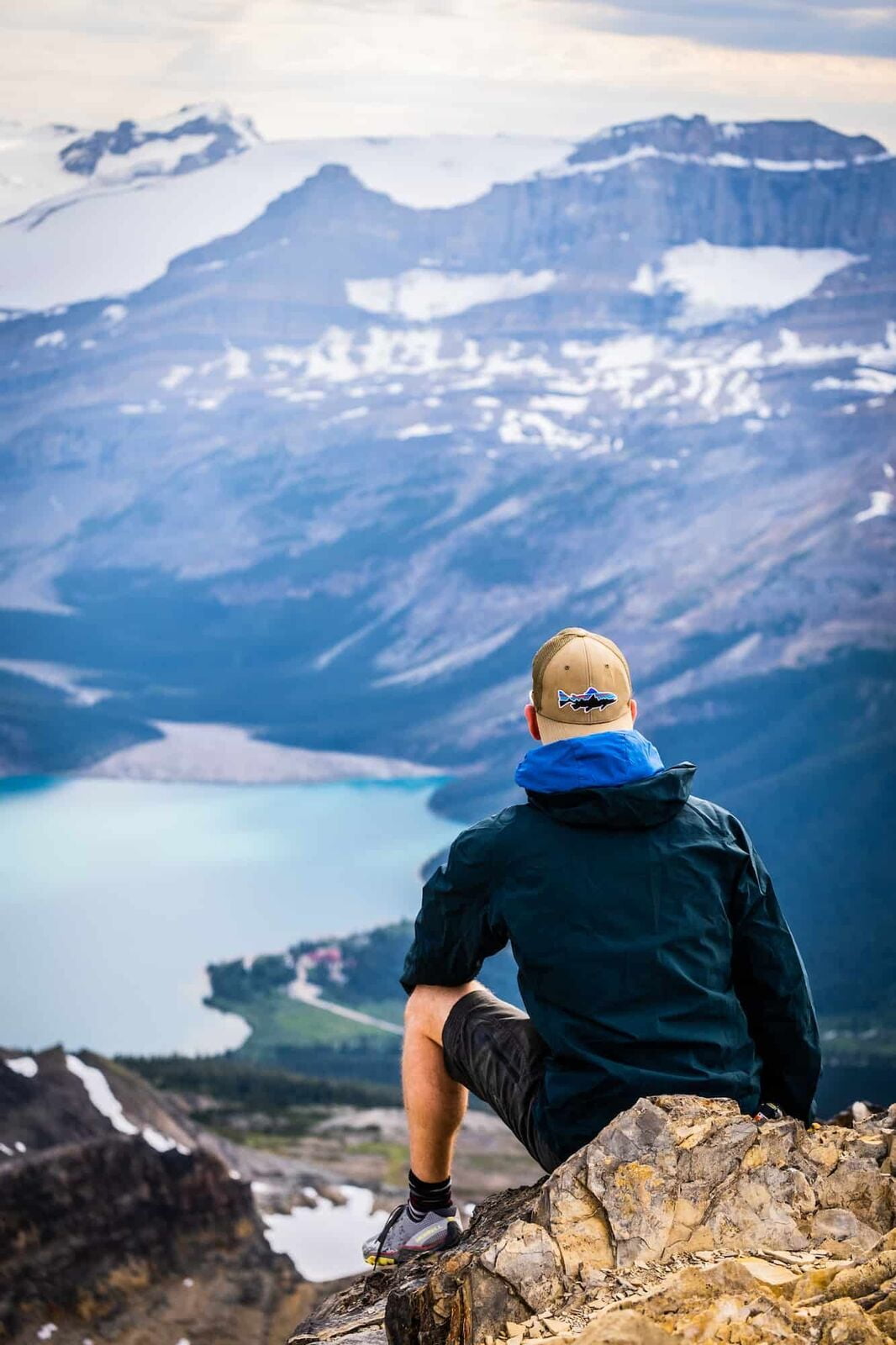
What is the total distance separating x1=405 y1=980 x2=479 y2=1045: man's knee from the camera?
281 cm

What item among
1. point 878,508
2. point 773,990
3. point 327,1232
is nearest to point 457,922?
point 773,990

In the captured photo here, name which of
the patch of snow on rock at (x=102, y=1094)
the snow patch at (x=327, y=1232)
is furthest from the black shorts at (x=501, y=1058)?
the patch of snow on rock at (x=102, y=1094)

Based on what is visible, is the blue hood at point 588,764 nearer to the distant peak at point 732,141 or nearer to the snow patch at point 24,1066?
the snow patch at point 24,1066

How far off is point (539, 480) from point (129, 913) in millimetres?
7842

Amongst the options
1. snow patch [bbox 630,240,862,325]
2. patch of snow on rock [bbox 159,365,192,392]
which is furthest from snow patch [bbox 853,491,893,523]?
patch of snow on rock [bbox 159,365,192,392]

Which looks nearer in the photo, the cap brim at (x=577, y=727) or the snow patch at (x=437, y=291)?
the cap brim at (x=577, y=727)

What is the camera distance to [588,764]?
8.27 feet

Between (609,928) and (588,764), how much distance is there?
27 cm

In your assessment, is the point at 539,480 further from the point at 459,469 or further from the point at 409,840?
the point at 409,840

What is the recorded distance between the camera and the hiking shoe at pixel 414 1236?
2879 mm

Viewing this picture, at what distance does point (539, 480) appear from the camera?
19156mm

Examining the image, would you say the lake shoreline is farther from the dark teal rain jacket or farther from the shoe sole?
the dark teal rain jacket

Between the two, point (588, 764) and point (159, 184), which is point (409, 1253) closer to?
point (588, 764)

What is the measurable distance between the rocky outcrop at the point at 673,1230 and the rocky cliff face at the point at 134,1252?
10.9ft
